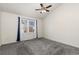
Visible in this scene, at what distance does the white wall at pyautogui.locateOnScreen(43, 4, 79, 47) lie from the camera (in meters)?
3.67

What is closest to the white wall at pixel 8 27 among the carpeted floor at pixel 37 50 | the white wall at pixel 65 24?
the carpeted floor at pixel 37 50

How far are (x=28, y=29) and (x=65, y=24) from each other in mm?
2841

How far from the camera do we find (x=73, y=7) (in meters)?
3.73

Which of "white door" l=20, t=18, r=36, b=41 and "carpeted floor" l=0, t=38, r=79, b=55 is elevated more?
"white door" l=20, t=18, r=36, b=41

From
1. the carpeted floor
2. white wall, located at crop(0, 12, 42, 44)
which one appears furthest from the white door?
the carpeted floor

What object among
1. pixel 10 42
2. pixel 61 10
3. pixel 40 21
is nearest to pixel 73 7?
pixel 61 10

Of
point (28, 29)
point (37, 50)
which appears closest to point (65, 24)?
point (37, 50)

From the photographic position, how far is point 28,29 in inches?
215

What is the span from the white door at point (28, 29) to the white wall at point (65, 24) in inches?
51.1

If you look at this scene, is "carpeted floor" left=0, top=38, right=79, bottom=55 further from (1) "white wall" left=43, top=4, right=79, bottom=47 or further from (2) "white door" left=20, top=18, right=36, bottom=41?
(2) "white door" left=20, top=18, right=36, bottom=41

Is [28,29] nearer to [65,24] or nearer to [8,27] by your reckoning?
[8,27]

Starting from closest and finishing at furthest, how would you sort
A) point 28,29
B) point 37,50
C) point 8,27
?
point 37,50 → point 8,27 → point 28,29

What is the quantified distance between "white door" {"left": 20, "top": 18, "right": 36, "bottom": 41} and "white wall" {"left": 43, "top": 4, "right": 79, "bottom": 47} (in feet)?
4.26

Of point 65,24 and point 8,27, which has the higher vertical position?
point 65,24
